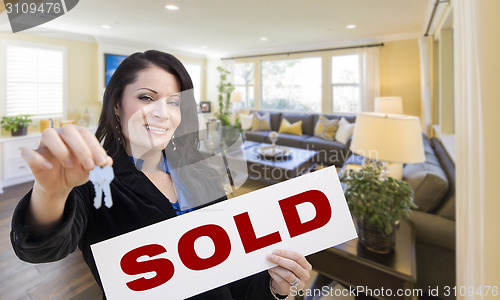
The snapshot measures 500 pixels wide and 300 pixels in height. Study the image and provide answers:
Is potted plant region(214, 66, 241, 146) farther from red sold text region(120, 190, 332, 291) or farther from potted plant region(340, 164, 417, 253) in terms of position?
potted plant region(340, 164, 417, 253)

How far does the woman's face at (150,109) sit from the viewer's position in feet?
0.72

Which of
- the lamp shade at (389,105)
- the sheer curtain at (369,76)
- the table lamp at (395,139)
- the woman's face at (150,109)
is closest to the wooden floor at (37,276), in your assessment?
the woman's face at (150,109)

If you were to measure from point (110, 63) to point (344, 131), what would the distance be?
3.98m

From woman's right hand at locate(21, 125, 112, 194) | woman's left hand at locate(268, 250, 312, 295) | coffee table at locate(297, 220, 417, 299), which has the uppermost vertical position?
woman's right hand at locate(21, 125, 112, 194)

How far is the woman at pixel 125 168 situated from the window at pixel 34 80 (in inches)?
3.3

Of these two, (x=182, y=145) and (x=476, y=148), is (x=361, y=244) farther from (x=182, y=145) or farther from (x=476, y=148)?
(x=182, y=145)

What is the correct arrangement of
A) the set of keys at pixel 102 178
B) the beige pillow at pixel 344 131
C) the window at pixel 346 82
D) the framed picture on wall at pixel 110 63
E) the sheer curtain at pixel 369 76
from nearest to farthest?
1. the set of keys at pixel 102 178
2. the framed picture on wall at pixel 110 63
3. the beige pillow at pixel 344 131
4. the sheer curtain at pixel 369 76
5. the window at pixel 346 82

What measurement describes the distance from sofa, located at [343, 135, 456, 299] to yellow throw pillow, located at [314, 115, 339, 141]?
2.67m

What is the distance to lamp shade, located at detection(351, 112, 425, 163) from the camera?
1.28 meters

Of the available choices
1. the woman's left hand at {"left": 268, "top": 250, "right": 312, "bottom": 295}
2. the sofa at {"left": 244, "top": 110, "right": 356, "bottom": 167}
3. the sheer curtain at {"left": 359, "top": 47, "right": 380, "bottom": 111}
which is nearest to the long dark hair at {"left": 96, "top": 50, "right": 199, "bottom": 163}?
the woman's left hand at {"left": 268, "top": 250, "right": 312, "bottom": 295}

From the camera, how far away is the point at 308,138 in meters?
4.23

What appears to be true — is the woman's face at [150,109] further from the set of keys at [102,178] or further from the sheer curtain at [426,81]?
the sheer curtain at [426,81]

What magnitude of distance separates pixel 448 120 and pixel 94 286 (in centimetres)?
341

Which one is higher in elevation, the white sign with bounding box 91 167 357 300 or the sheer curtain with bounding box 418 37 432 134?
the sheer curtain with bounding box 418 37 432 134
